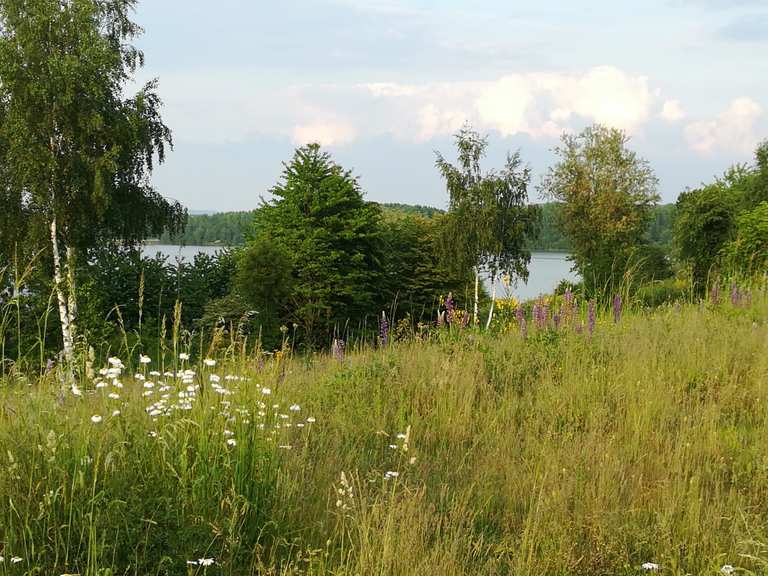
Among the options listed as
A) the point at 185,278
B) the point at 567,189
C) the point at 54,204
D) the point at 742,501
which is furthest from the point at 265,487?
the point at 567,189

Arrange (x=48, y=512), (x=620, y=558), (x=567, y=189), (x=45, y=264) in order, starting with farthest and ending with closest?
(x=567, y=189) → (x=45, y=264) → (x=620, y=558) → (x=48, y=512)

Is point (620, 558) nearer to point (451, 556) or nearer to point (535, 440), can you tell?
point (451, 556)

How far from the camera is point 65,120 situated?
19.4 meters

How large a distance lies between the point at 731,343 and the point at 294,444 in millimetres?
4259

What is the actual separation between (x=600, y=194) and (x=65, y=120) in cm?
3543

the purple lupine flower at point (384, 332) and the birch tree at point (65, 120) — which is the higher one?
the birch tree at point (65, 120)

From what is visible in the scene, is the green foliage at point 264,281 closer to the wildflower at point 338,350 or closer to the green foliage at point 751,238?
the green foliage at point 751,238

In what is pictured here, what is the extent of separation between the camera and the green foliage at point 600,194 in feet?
151

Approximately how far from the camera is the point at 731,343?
6160 millimetres

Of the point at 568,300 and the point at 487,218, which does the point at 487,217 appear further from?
the point at 568,300

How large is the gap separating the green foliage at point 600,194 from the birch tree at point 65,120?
32820 mm

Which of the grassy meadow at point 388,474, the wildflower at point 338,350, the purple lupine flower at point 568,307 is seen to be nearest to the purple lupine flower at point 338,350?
the wildflower at point 338,350

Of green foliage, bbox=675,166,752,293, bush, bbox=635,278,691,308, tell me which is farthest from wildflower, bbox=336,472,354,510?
green foliage, bbox=675,166,752,293

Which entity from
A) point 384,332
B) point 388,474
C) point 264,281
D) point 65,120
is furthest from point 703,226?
point 388,474
